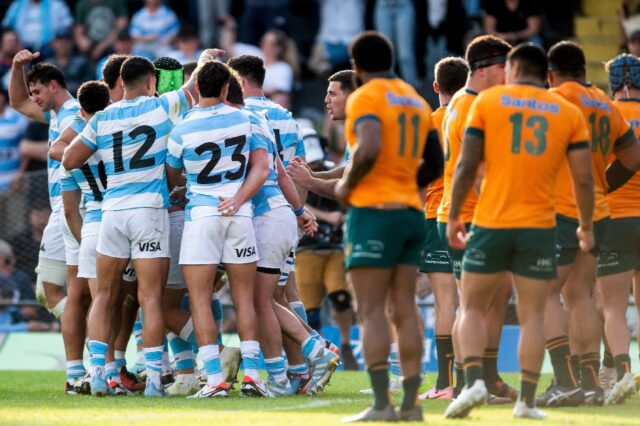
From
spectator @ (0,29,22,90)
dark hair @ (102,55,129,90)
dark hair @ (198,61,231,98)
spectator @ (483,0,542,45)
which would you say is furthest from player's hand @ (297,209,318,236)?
spectator @ (0,29,22,90)

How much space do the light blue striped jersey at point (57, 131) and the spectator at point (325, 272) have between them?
4.04 metres

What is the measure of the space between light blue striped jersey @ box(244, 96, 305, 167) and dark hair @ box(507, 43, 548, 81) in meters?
2.96

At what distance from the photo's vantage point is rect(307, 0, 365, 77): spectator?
67.1ft

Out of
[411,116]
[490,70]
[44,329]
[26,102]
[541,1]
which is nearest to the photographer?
[411,116]

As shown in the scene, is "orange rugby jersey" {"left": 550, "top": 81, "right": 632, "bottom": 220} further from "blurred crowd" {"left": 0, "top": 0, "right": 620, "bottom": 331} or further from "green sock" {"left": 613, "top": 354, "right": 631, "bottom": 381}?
"blurred crowd" {"left": 0, "top": 0, "right": 620, "bottom": 331}

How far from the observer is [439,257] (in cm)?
1083

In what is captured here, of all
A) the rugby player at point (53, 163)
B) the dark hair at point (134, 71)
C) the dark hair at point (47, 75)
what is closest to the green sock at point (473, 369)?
the dark hair at point (134, 71)

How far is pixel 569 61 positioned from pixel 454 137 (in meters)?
0.98

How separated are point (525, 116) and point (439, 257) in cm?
247

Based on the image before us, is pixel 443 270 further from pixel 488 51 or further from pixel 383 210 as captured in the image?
pixel 383 210

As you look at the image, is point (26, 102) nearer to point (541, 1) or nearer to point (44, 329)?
point (44, 329)

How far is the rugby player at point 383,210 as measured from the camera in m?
8.30

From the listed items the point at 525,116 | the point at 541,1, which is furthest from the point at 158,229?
the point at 541,1

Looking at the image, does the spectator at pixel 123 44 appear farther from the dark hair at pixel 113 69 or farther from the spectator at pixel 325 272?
the dark hair at pixel 113 69
